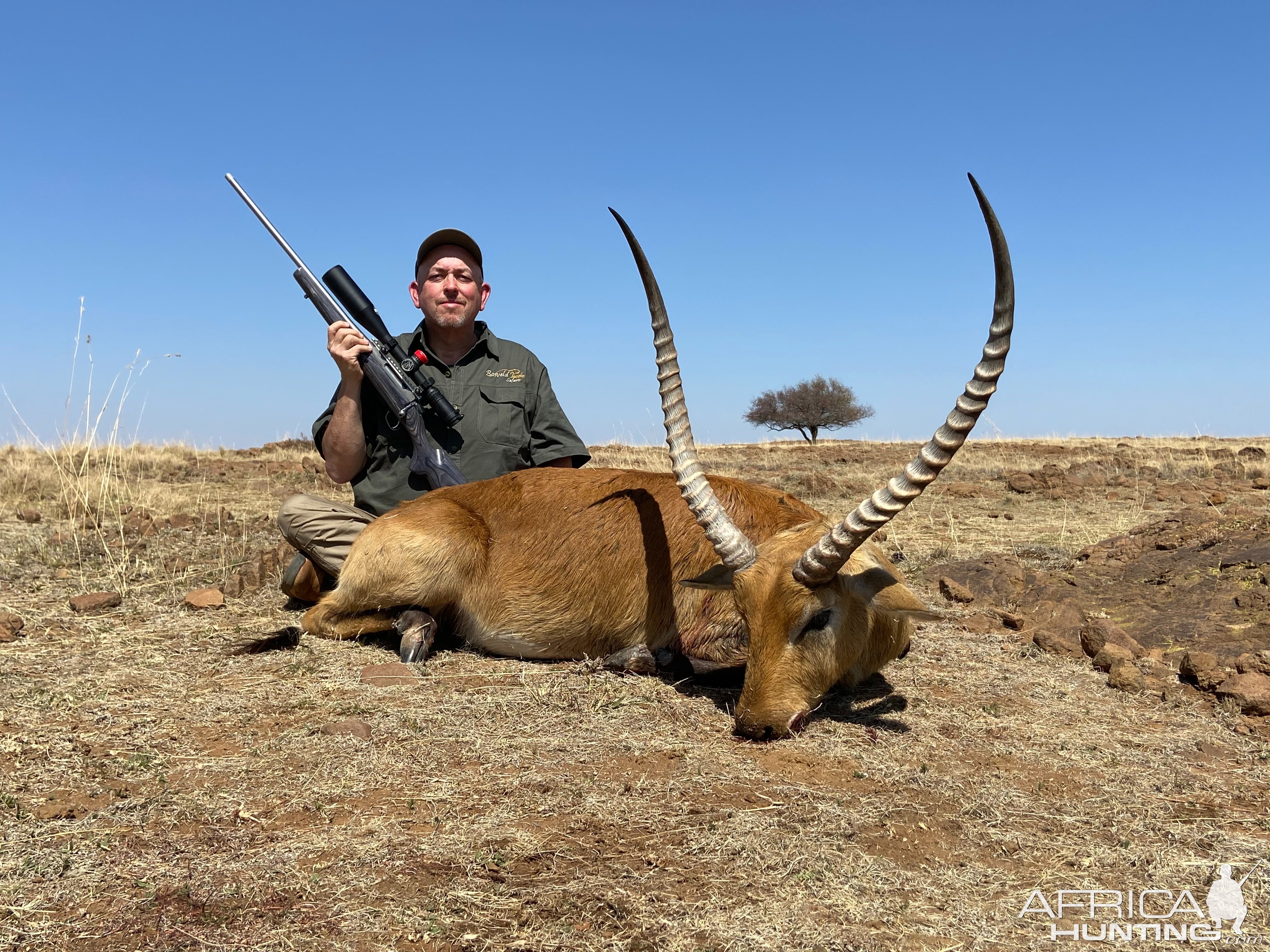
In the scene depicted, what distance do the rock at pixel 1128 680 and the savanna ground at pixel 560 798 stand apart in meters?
0.12

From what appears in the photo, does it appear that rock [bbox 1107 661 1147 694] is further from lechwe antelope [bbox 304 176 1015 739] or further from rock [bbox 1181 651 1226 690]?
lechwe antelope [bbox 304 176 1015 739]

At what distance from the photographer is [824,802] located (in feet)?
10.3

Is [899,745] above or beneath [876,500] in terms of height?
beneath

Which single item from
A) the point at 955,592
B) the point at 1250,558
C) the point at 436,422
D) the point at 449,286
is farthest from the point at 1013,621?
the point at 449,286

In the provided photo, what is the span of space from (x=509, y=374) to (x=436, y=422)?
0.66 meters

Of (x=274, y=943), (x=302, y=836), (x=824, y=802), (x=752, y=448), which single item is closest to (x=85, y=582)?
(x=302, y=836)

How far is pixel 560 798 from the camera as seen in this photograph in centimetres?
316

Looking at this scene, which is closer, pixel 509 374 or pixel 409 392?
pixel 409 392

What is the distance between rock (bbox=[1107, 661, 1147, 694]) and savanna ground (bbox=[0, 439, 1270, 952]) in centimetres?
12

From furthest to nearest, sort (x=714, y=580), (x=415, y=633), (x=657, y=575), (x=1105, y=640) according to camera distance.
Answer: (x=1105, y=640) < (x=415, y=633) < (x=657, y=575) < (x=714, y=580)

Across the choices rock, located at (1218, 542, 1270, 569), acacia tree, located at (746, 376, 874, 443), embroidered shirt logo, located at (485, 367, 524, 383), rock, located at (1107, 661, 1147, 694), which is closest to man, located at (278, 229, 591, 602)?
embroidered shirt logo, located at (485, 367, 524, 383)

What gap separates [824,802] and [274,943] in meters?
1.85

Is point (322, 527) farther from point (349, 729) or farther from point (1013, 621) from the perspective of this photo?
point (1013, 621)

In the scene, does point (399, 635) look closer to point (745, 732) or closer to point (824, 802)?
point (745, 732)
